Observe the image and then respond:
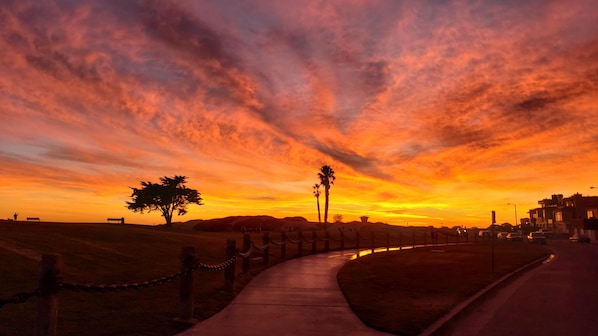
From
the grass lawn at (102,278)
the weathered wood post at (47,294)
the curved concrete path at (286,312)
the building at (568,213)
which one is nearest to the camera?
the weathered wood post at (47,294)

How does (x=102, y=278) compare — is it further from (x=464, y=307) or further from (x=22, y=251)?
(x=464, y=307)

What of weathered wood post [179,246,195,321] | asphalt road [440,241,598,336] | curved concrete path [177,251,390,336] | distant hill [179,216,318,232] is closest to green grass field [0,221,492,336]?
weathered wood post [179,246,195,321]

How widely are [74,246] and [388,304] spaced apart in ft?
40.9

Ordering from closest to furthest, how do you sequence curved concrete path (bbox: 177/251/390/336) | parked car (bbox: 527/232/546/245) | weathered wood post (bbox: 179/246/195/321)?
curved concrete path (bbox: 177/251/390/336) → weathered wood post (bbox: 179/246/195/321) → parked car (bbox: 527/232/546/245)

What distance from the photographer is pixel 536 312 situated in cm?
1088

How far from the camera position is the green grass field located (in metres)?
8.53

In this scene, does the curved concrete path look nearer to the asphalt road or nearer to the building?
the asphalt road

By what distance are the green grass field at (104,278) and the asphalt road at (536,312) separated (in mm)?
5430

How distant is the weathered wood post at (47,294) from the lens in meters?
5.55

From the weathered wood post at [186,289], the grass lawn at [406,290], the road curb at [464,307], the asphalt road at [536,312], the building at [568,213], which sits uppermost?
the building at [568,213]

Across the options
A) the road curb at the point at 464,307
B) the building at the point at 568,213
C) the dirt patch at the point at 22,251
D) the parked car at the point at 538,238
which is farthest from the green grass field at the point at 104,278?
the building at the point at 568,213

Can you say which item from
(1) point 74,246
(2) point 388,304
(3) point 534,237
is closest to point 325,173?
(3) point 534,237

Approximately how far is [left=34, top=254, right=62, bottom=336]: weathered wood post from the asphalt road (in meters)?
6.49

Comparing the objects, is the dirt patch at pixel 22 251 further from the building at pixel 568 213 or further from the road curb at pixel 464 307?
the building at pixel 568 213
